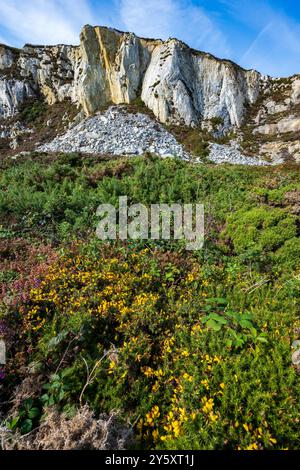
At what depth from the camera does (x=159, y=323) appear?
4883mm

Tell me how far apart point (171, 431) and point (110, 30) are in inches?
2315

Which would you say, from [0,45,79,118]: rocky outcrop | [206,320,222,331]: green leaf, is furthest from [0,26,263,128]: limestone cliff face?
[206,320,222,331]: green leaf

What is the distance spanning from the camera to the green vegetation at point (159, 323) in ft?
10.8

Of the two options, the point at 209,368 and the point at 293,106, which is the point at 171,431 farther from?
the point at 293,106

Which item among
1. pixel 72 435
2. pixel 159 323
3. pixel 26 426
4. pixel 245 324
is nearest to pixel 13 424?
pixel 26 426

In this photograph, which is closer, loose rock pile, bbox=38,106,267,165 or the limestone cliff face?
loose rock pile, bbox=38,106,267,165

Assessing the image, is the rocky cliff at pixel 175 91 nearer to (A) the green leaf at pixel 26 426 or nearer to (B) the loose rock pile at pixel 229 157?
(B) the loose rock pile at pixel 229 157

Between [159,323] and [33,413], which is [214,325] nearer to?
[159,323]

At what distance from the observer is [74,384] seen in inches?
152

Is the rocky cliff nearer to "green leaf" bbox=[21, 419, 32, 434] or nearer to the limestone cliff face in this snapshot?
the limestone cliff face

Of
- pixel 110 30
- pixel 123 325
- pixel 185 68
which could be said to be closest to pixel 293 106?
pixel 185 68

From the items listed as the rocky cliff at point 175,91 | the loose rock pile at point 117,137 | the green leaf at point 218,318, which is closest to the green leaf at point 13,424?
the green leaf at point 218,318

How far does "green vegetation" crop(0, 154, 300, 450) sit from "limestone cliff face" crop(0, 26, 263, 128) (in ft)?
135

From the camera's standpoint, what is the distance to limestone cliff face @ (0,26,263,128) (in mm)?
44031
